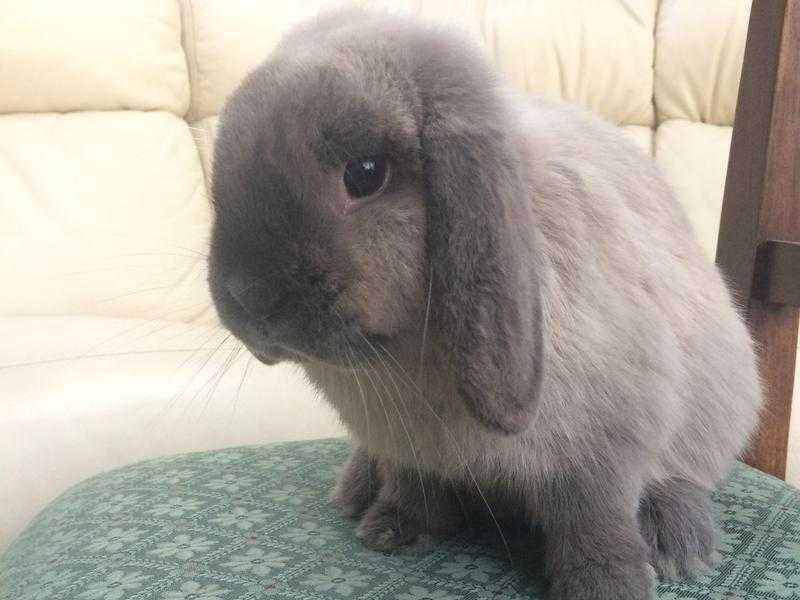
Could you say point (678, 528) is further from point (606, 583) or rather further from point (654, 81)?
point (654, 81)

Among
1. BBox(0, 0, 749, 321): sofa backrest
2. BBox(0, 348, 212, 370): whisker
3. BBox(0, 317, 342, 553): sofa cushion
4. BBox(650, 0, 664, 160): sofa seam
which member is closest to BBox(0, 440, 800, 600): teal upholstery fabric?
BBox(0, 317, 342, 553): sofa cushion

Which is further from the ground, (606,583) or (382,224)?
(382,224)

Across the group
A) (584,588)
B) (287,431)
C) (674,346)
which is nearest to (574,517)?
(584,588)

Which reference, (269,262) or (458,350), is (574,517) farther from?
(269,262)

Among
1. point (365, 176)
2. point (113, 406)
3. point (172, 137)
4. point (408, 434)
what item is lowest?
point (113, 406)

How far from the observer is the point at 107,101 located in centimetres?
211

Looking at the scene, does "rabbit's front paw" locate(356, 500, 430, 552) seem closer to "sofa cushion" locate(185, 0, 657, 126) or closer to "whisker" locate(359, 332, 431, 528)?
"whisker" locate(359, 332, 431, 528)

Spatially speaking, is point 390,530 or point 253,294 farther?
point 390,530

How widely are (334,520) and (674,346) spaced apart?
368 mm

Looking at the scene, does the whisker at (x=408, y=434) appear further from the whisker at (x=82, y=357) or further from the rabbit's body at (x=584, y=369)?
the whisker at (x=82, y=357)

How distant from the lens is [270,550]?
799 mm

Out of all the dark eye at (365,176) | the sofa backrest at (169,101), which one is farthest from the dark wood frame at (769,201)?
the sofa backrest at (169,101)

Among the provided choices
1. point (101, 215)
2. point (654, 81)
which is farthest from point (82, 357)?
point (654, 81)

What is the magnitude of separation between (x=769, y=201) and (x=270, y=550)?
0.62 m
